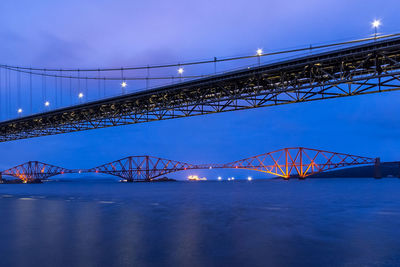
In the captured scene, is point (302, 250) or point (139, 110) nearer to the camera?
point (302, 250)

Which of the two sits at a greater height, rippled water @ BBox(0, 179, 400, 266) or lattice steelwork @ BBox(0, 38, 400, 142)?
lattice steelwork @ BBox(0, 38, 400, 142)

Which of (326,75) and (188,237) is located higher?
(326,75)

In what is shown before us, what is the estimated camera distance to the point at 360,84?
62.5 feet

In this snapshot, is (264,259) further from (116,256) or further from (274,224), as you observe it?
(274,224)

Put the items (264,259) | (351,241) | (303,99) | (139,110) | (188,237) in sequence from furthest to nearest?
1. (139,110)
2. (303,99)
3. (188,237)
4. (351,241)
5. (264,259)

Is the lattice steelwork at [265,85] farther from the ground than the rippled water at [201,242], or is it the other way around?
the lattice steelwork at [265,85]

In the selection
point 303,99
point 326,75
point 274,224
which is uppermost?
point 326,75

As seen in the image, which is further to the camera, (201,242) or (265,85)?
(265,85)

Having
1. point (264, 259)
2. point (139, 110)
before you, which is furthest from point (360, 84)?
point (139, 110)

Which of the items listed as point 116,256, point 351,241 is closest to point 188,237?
point 116,256

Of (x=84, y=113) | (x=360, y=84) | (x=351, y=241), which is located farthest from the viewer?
(x=84, y=113)

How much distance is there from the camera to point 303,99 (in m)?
21.3

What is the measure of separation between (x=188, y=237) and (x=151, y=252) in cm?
242

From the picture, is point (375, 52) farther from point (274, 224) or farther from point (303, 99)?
point (274, 224)
